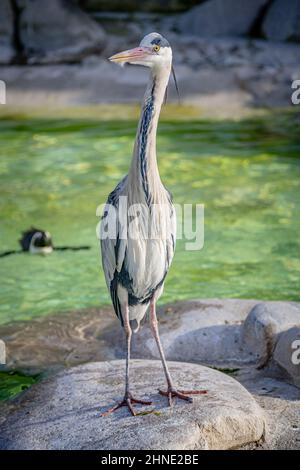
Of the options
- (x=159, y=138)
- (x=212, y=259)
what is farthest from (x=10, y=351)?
(x=159, y=138)

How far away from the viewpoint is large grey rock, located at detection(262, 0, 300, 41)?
13.1m

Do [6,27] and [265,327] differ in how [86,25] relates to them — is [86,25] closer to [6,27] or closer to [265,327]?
[6,27]

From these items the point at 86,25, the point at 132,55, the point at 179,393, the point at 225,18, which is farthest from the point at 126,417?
the point at 225,18

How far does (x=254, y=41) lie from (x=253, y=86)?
1488 mm

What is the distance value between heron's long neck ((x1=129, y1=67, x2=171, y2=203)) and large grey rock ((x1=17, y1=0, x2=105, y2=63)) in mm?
9031

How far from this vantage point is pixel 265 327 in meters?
5.00

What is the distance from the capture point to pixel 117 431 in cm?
381

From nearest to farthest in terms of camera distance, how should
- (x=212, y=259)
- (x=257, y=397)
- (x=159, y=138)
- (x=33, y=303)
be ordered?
(x=257, y=397) → (x=33, y=303) → (x=212, y=259) → (x=159, y=138)

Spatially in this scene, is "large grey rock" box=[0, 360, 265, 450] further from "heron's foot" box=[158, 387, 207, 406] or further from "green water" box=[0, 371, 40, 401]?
"green water" box=[0, 371, 40, 401]

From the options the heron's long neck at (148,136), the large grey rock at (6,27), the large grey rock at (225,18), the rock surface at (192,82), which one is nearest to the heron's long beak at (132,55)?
the heron's long neck at (148,136)

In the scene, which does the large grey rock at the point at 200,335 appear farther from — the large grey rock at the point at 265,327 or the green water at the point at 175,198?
the green water at the point at 175,198

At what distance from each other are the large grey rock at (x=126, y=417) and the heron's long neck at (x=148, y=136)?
102 cm

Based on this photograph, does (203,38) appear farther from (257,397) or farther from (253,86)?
(257,397)

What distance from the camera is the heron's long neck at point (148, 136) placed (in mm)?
3896
